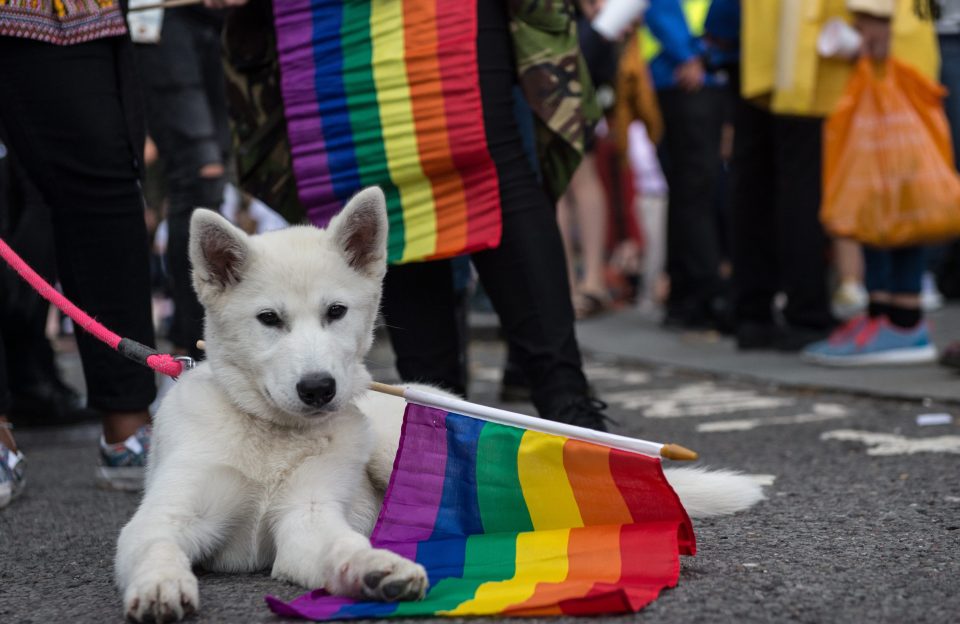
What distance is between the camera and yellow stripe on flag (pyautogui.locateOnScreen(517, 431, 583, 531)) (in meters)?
2.77

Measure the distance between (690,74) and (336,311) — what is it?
5611 millimetres

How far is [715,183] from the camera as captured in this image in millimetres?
8523

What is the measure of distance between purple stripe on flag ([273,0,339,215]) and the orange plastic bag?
3.14 metres

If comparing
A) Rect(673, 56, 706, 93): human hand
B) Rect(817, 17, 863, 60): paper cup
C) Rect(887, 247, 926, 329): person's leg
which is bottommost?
Rect(887, 247, 926, 329): person's leg

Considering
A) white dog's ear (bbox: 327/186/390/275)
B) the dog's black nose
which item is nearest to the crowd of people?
white dog's ear (bbox: 327/186/390/275)

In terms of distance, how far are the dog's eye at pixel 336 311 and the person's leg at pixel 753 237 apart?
15.4 ft

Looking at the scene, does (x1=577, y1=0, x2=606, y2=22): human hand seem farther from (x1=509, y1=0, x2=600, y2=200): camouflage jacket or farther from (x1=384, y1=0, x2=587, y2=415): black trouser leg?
(x1=384, y1=0, x2=587, y2=415): black trouser leg

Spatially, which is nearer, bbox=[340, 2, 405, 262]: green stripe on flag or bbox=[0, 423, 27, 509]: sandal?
bbox=[0, 423, 27, 509]: sandal

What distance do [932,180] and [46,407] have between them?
14.0 feet

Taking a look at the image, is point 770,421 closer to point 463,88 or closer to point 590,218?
point 463,88

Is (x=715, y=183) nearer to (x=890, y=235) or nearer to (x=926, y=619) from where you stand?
(x=890, y=235)

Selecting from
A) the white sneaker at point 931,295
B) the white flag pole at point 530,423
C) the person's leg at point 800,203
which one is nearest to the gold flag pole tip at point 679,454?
the white flag pole at point 530,423

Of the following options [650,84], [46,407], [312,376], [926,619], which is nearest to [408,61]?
[312,376]

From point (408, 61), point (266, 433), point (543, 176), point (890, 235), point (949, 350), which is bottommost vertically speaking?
point (949, 350)
